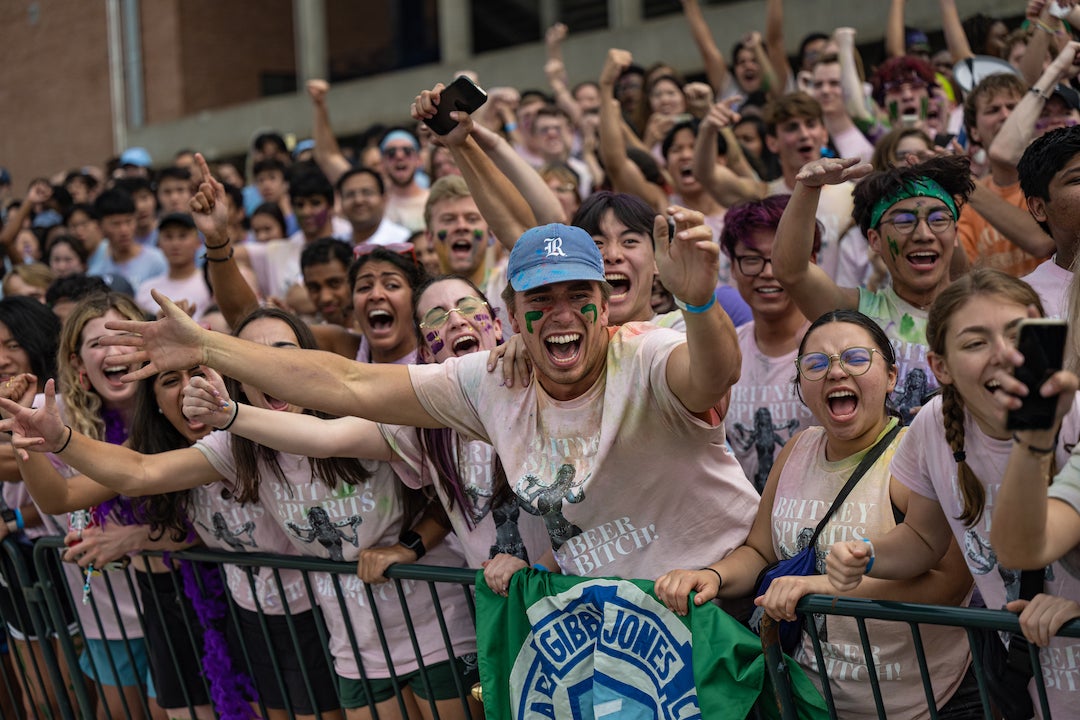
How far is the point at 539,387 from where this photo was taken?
3.50m

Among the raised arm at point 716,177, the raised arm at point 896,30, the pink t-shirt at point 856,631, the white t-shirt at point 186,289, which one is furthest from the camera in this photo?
the raised arm at point 896,30

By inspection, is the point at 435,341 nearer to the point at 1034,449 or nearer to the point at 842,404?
the point at 842,404

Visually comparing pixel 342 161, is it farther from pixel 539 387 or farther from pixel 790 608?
pixel 790 608

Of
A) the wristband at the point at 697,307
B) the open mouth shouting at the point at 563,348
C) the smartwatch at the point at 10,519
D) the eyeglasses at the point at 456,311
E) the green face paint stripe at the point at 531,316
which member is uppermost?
the wristband at the point at 697,307

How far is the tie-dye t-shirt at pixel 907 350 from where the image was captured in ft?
13.0

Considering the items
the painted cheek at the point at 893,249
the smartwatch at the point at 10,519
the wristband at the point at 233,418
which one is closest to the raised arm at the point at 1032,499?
the painted cheek at the point at 893,249

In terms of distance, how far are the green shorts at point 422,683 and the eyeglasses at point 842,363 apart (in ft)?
4.80

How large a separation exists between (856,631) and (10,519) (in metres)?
3.96

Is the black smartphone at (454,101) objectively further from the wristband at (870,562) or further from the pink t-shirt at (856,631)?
the wristband at (870,562)

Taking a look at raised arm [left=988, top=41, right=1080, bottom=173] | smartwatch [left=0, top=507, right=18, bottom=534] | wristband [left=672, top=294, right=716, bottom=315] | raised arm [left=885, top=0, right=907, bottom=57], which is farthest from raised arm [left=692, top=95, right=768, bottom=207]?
smartwatch [left=0, top=507, right=18, bottom=534]

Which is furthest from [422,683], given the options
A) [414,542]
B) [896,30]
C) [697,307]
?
[896,30]

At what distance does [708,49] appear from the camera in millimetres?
8992

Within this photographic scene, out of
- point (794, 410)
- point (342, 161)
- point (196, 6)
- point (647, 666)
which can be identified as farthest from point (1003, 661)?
point (196, 6)

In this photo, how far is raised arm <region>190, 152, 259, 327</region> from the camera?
480cm
